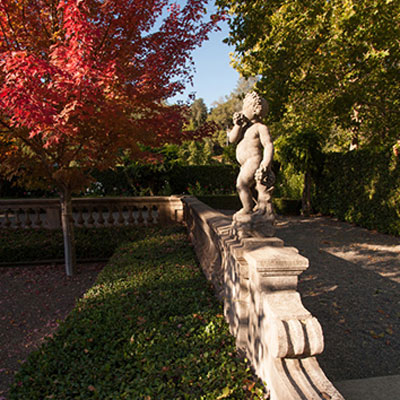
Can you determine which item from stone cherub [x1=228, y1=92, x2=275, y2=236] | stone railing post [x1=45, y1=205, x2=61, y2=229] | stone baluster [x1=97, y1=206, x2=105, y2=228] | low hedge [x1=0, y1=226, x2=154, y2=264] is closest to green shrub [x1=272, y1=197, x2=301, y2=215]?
low hedge [x1=0, y1=226, x2=154, y2=264]

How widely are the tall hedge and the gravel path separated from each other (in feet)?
2.82

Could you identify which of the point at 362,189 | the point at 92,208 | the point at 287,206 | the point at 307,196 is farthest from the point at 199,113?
the point at 92,208

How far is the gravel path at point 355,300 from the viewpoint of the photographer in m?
3.20

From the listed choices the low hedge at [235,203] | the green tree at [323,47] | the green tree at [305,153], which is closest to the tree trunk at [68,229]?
the green tree at [323,47]

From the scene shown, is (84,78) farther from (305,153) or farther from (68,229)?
(305,153)

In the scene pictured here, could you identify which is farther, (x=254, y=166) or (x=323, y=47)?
(x=323, y=47)

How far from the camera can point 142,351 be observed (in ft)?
8.85

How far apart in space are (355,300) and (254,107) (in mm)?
3704

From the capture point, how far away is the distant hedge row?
14.8 m

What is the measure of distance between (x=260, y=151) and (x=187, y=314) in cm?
200

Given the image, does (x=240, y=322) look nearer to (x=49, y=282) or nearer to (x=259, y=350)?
(x=259, y=350)

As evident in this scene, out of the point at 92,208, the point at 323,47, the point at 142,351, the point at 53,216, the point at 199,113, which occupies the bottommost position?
the point at 142,351

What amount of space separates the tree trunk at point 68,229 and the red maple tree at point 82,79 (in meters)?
0.02

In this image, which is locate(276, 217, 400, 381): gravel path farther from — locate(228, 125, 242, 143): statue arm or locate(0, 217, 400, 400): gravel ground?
locate(228, 125, 242, 143): statue arm
